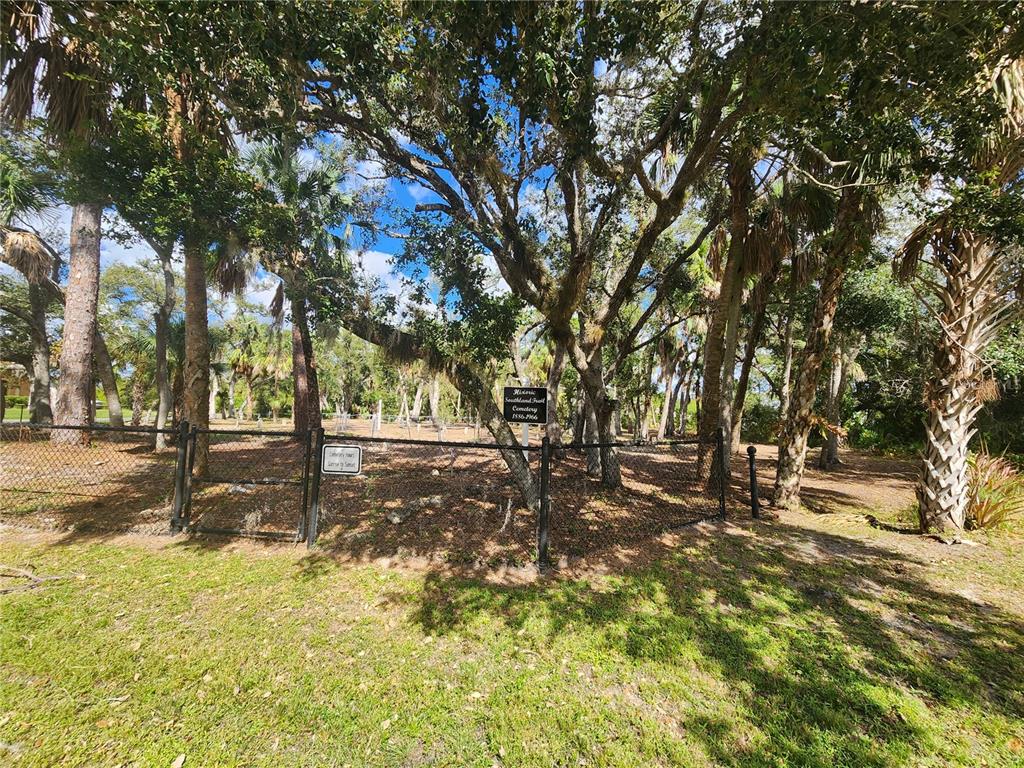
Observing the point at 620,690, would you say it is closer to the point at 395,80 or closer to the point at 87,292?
the point at 395,80

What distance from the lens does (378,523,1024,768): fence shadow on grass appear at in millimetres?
2383

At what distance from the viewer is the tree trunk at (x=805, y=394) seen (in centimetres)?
673

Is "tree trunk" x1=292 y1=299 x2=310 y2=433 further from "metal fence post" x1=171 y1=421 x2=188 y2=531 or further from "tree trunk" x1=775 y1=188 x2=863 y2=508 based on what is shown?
"tree trunk" x1=775 y1=188 x2=863 y2=508

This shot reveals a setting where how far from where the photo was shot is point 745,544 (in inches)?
211

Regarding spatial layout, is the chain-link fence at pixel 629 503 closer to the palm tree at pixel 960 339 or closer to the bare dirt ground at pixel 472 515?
the bare dirt ground at pixel 472 515

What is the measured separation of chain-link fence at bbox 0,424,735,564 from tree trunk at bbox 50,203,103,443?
89 centimetres

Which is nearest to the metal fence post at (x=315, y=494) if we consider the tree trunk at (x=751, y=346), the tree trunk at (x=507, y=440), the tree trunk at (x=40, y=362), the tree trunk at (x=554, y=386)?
the tree trunk at (x=507, y=440)

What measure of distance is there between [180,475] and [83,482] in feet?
16.0

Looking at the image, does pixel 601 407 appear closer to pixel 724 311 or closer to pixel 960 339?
pixel 724 311

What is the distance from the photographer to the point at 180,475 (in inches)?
204

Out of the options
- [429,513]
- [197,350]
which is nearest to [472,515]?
[429,513]

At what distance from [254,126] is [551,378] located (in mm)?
8146

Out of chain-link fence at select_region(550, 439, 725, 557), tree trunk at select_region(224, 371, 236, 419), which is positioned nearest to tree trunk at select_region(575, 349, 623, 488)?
chain-link fence at select_region(550, 439, 725, 557)

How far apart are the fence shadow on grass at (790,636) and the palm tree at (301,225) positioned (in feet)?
19.0
